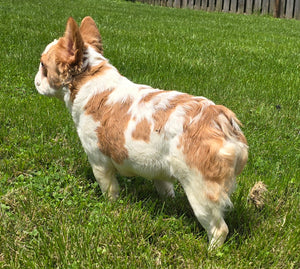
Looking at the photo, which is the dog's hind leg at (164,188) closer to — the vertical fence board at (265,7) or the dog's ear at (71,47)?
the dog's ear at (71,47)

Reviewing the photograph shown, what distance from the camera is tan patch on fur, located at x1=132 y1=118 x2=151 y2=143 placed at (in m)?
2.46

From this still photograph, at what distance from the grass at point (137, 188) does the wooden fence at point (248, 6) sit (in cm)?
1174

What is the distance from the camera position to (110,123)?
2.69 m

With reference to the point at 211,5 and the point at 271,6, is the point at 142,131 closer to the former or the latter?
the point at 271,6

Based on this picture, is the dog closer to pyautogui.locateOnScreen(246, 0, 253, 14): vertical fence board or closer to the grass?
the grass

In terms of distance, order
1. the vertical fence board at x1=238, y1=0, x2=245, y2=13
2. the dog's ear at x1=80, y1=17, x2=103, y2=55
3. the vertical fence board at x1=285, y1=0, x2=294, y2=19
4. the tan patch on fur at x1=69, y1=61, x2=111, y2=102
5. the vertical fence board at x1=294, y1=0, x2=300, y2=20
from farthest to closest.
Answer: the vertical fence board at x1=238, y1=0, x2=245, y2=13 → the vertical fence board at x1=285, y1=0, x2=294, y2=19 → the vertical fence board at x1=294, y1=0, x2=300, y2=20 → the dog's ear at x1=80, y1=17, x2=103, y2=55 → the tan patch on fur at x1=69, y1=61, x2=111, y2=102

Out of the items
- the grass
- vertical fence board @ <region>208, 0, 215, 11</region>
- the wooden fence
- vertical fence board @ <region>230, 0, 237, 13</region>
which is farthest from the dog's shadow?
vertical fence board @ <region>208, 0, 215, 11</region>

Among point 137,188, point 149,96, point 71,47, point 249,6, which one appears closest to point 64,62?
point 71,47

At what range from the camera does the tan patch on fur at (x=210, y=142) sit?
87.0 inches

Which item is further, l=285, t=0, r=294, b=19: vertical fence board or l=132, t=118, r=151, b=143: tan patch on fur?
l=285, t=0, r=294, b=19: vertical fence board

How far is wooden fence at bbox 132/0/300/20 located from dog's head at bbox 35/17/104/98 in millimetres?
16558

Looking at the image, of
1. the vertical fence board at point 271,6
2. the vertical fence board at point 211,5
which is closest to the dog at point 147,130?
the vertical fence board at point 271,6

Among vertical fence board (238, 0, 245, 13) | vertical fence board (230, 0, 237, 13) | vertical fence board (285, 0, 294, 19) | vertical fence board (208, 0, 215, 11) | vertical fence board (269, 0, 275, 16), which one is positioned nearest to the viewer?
vertical fence board (285, 0, 294, 19)

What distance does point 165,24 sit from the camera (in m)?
11.5
